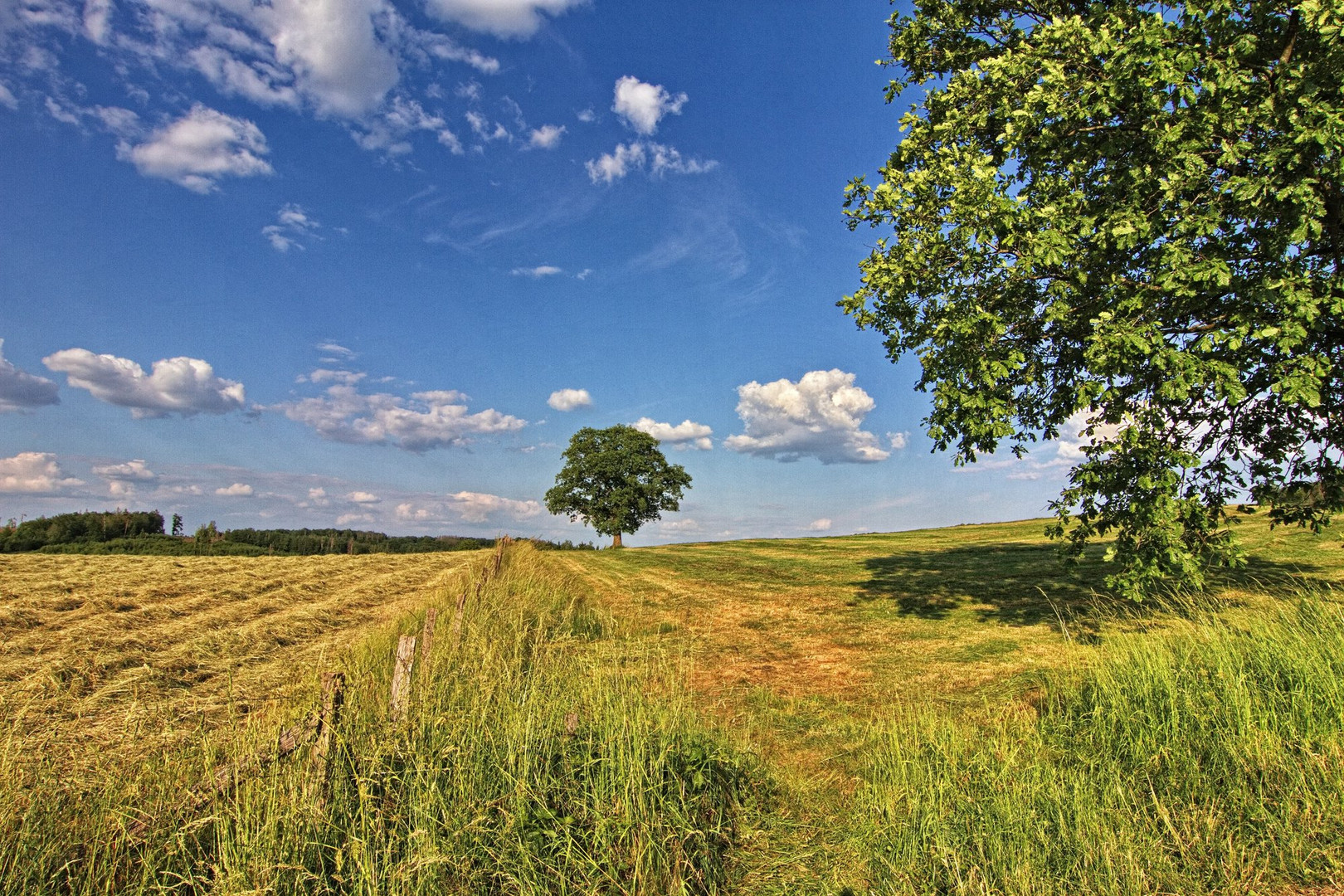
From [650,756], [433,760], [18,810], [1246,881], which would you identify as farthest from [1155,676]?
[18,810]

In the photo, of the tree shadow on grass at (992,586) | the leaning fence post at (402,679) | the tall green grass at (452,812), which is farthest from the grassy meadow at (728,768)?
the tree shadow on grass at (992,586)

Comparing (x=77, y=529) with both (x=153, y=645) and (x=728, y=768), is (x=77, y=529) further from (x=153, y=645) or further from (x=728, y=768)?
(x=728, y=768)

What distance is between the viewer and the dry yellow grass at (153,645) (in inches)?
307

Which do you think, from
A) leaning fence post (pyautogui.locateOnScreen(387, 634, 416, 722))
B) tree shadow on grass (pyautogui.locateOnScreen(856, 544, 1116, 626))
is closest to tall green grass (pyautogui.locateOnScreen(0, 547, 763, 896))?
leaning fence post (pyautogui.locateOnScreen(387, 634, 416, 722))

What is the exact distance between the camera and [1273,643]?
731 centimetres

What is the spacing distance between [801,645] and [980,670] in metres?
3.51

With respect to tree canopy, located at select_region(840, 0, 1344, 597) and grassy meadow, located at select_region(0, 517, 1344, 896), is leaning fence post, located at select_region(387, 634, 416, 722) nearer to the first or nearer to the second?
grassy meadow, located at select_region(0, 517, 1344, 896)

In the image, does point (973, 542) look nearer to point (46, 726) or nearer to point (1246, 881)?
point (1246, 881)

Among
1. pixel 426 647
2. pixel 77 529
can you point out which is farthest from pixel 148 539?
pixel 426 647

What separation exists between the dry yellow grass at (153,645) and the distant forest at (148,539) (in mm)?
9850

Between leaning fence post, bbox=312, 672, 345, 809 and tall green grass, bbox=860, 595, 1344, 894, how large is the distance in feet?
13.6

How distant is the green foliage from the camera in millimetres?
36406

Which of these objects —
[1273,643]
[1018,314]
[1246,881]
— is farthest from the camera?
[1018,314]

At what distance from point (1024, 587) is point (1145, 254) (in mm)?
10578
